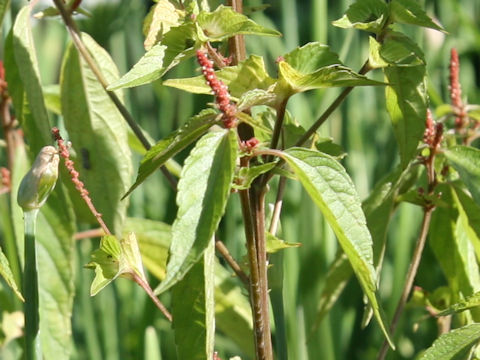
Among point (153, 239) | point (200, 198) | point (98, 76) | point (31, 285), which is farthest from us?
point (153, 239)

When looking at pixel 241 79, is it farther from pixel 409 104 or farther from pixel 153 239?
pixel 153 239

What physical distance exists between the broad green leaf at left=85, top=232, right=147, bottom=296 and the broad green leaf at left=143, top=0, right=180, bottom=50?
5.6 inches

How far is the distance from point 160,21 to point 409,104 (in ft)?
0.65

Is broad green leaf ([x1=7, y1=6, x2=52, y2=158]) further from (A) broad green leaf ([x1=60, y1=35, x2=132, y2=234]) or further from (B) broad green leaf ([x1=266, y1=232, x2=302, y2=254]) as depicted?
(B) broad green leaf ([x1=266, y1=232, x2=302, y2=254])

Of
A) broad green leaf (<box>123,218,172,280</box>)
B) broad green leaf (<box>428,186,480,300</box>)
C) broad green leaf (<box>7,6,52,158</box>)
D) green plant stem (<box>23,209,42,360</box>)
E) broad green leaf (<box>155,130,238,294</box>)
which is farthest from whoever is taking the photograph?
broad green leaf (<box>123,218,172,280</box>)

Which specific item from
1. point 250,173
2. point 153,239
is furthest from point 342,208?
point 153,239

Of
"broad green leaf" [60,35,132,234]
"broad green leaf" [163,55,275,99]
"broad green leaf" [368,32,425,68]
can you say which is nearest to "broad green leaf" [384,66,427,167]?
"broad green leaf" [368,32,425,68]

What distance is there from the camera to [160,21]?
59cm

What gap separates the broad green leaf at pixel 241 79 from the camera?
21.3 inches

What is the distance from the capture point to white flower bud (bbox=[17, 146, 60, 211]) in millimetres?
540

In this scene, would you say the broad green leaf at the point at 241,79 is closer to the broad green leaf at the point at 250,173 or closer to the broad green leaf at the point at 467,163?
the broad green leaf at the point at 250,173

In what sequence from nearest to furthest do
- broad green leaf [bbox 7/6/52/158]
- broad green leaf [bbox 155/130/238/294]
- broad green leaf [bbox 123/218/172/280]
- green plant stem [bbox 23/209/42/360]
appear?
1. broad green leaf [bbox 155/130/238/294]
2. green plant stem [bbox 23/209/42/360]
3. broad green leaf [bbox 7/6/52/158]
4. broad green leaf [bbox 123/218/172/280]

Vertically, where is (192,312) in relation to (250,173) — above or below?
below

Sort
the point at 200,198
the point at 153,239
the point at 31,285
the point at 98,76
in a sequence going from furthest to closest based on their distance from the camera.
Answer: the point at 153,239, the point at 98,76, the point at 31,285, the point at 200,198
